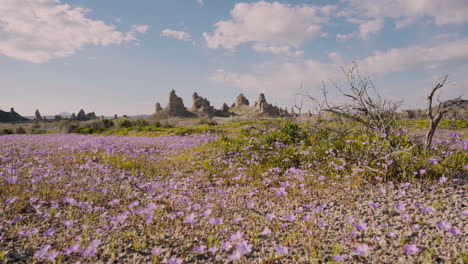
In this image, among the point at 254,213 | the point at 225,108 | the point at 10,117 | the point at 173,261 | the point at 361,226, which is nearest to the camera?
the point at 173,261

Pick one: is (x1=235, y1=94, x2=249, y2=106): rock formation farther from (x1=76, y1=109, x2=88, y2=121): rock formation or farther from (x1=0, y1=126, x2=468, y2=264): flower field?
(x1=0, y1=126, x2=468, y2=264): flower field

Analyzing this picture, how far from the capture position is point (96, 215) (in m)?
4.19

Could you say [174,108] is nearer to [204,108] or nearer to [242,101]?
[204,108]

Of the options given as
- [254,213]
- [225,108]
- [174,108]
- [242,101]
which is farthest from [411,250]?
[242,101]

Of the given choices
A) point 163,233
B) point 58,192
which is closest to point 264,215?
point 163,233

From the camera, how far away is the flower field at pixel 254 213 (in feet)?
9.47

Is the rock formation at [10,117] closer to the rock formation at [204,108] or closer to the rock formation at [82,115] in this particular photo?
the rock formation at [82,115]

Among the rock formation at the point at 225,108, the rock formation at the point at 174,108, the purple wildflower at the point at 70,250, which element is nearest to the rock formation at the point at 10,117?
the rock formation at the point at 174,108

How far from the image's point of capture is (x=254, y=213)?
13.3 feet

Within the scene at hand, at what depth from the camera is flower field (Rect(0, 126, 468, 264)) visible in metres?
2.89

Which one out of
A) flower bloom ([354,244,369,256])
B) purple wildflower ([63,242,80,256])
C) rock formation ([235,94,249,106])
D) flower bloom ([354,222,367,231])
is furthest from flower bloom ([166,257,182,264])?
rock formation ([235,94,249,106])

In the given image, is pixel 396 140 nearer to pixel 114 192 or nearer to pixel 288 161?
pixel 288 161

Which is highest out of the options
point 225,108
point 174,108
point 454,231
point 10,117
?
point 225,108

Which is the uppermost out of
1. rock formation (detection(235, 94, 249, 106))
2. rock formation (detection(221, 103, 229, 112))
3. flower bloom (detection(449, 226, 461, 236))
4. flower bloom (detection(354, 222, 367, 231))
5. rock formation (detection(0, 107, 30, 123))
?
rock formation (detection(235, 94, 249, 106))
